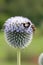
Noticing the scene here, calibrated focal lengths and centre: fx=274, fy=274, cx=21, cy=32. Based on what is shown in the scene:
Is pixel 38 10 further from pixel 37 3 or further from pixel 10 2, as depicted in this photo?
pixel 10 2

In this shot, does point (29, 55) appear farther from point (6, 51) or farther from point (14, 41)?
point (14, 41)

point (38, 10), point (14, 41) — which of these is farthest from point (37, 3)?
point (14, 41)

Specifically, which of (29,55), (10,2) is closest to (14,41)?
(29,55)

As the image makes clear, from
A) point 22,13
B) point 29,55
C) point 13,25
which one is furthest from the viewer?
point 22,13

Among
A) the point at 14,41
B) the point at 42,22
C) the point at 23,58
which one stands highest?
the point at 42,22

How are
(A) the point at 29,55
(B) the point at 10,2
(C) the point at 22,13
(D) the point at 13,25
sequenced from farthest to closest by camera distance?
(B) the point at 10,2
(C) the point at 22,13
(A) the point at 29,55
(D) the point at 13,25

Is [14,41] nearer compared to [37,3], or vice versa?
[14,41]

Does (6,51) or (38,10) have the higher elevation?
(38,10)
